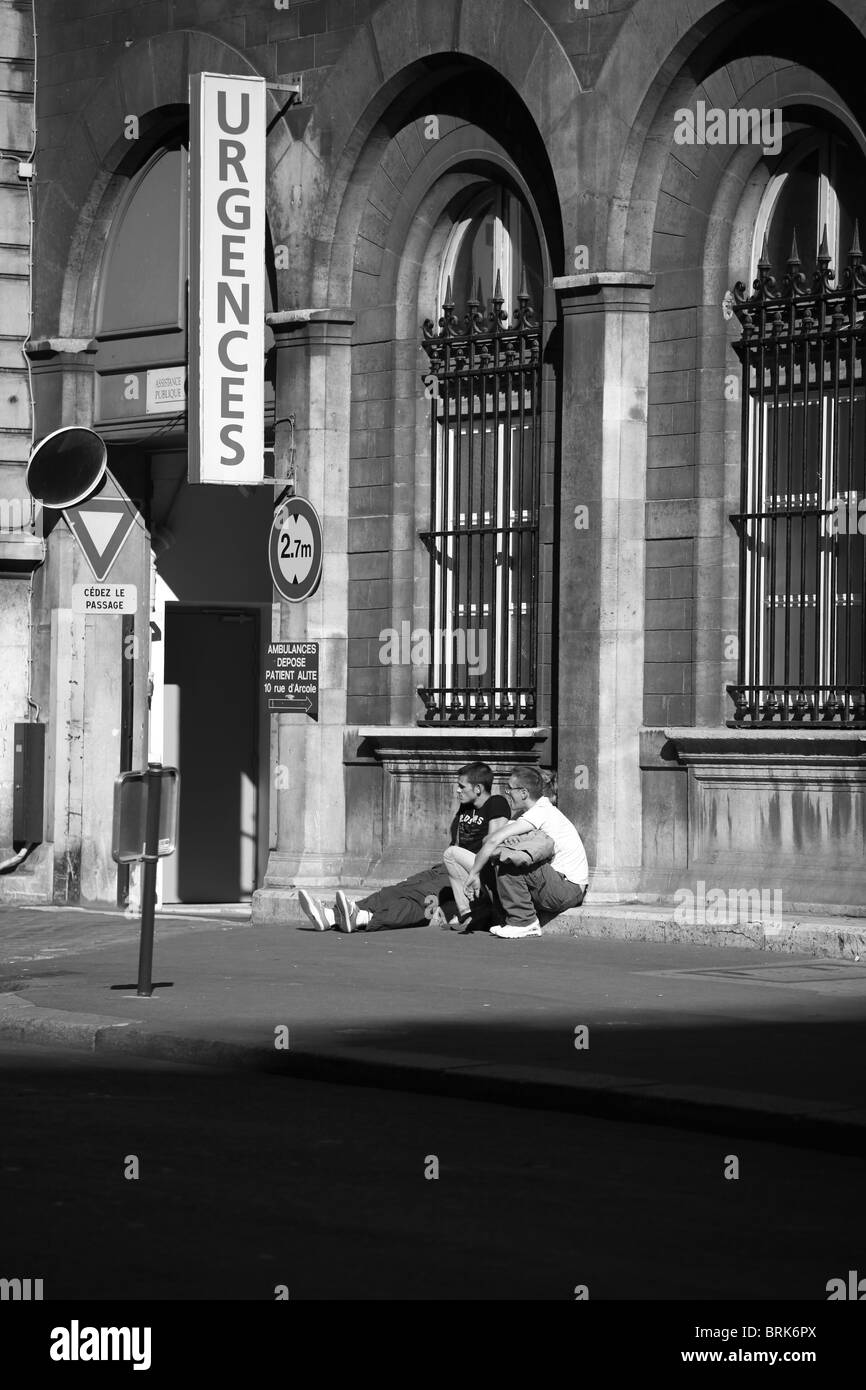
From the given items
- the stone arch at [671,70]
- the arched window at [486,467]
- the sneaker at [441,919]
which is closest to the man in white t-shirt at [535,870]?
the sneaker at [441,919]

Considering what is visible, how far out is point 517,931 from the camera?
625 inches

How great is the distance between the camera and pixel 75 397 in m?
20.1

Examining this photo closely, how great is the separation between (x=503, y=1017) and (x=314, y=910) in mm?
5155

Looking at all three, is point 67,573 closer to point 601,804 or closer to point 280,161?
point 280,161

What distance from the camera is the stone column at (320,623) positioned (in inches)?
710

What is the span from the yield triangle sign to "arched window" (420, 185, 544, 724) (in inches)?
132

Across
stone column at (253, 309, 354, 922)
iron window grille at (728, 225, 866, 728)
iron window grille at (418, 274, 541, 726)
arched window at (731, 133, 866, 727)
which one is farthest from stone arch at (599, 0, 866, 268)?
stone column at (253, 309, 354, 922)

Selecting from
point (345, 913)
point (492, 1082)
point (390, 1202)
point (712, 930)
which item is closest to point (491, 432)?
point (345, 913)

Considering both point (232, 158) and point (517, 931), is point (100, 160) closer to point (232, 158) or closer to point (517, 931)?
point (232, 158)

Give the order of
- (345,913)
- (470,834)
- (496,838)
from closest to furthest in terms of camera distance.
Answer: (496,838), (345,913), (470,834)

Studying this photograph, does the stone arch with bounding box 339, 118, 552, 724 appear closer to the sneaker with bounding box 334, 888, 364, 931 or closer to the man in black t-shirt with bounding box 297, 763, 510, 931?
the man in black t-shirt with bounding box 297, 763, 510, 931

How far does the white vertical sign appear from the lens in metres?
17.6

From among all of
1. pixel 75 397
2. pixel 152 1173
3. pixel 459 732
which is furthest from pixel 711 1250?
pixel 75 397
